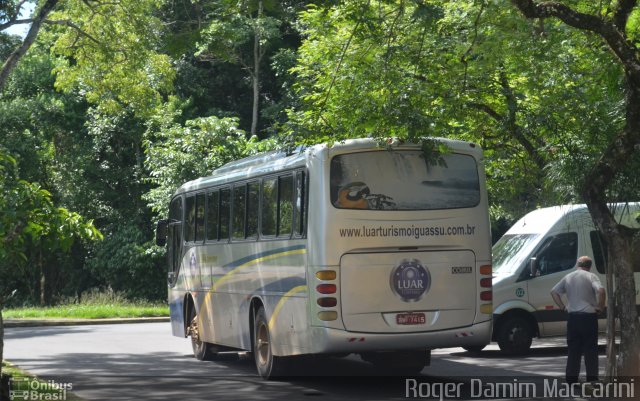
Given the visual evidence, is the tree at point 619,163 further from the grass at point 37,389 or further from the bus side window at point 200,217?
the bus side window at point 200,217

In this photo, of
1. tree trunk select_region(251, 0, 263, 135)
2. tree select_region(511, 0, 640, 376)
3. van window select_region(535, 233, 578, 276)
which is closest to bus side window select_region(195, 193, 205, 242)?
van window select_region(535, 233, 578, 276)

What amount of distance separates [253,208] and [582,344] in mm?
5446

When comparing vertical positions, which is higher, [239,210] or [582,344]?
[239,210]

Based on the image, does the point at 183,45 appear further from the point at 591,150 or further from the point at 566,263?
the point at 566,263

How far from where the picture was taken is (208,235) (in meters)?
19.5

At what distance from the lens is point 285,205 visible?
1572 centimetres

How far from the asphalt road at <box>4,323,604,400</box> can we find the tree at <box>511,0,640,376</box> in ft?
9.57

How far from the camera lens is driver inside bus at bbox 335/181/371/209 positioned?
14.5m

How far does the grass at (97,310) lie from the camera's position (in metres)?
Result: 32.7

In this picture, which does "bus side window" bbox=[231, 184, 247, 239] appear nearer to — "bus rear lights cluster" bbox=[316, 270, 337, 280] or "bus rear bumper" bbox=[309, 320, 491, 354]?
"bus rear lights cluster" bbox=[316, 270, 337, 280]

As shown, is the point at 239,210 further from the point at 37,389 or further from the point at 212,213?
the point at 37,389

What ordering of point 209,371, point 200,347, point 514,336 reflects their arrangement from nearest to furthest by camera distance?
point 209,371 < point 514,336 < point 200,347

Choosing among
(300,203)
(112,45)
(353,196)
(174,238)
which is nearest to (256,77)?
(112,45)

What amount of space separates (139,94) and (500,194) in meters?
7.84
